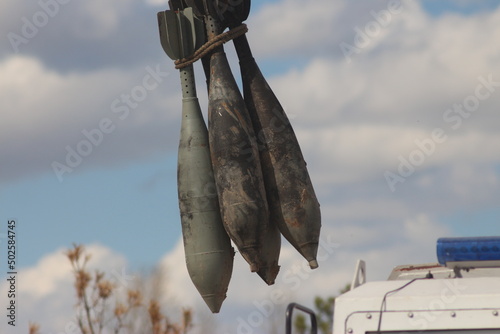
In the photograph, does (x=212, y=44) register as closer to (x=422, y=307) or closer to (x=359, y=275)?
(x=359, y=275)

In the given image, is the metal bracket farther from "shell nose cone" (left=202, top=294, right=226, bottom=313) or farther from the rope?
the rope

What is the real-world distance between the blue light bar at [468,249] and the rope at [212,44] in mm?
2653

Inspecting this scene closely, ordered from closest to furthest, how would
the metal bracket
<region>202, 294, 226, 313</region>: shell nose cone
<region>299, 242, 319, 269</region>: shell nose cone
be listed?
the metal bracket < <region>299, 242, 319, 269</region>: shell nose cone < <region>202, 294, 226, 313</region>: shell nose cone

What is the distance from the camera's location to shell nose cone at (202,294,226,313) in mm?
8547

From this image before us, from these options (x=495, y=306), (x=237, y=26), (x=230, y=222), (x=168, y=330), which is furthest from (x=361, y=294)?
(x=168, y=330)

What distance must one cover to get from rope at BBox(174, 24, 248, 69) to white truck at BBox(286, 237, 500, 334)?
8.40 ft

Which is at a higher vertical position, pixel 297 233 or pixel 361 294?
pixel 297 233

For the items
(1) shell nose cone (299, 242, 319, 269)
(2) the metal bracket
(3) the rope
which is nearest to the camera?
(2) the metal bracket

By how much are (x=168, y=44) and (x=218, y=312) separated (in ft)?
7.48

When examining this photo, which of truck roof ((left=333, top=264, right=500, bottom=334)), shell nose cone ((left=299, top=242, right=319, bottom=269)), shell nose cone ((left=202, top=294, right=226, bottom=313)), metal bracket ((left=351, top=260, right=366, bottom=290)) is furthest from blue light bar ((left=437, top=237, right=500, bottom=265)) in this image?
shell nose cone ((left=202, top=294, right=226, bottom=313))

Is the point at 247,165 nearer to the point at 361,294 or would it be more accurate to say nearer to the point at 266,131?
the point at 266,131

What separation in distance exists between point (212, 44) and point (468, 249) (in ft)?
9.33

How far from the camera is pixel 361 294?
668cm

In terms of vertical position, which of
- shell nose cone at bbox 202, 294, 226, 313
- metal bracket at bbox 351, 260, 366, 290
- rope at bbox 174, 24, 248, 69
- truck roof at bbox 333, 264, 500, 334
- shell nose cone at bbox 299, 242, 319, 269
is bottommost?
truck roof at bbox 333, 264, 500, 334
